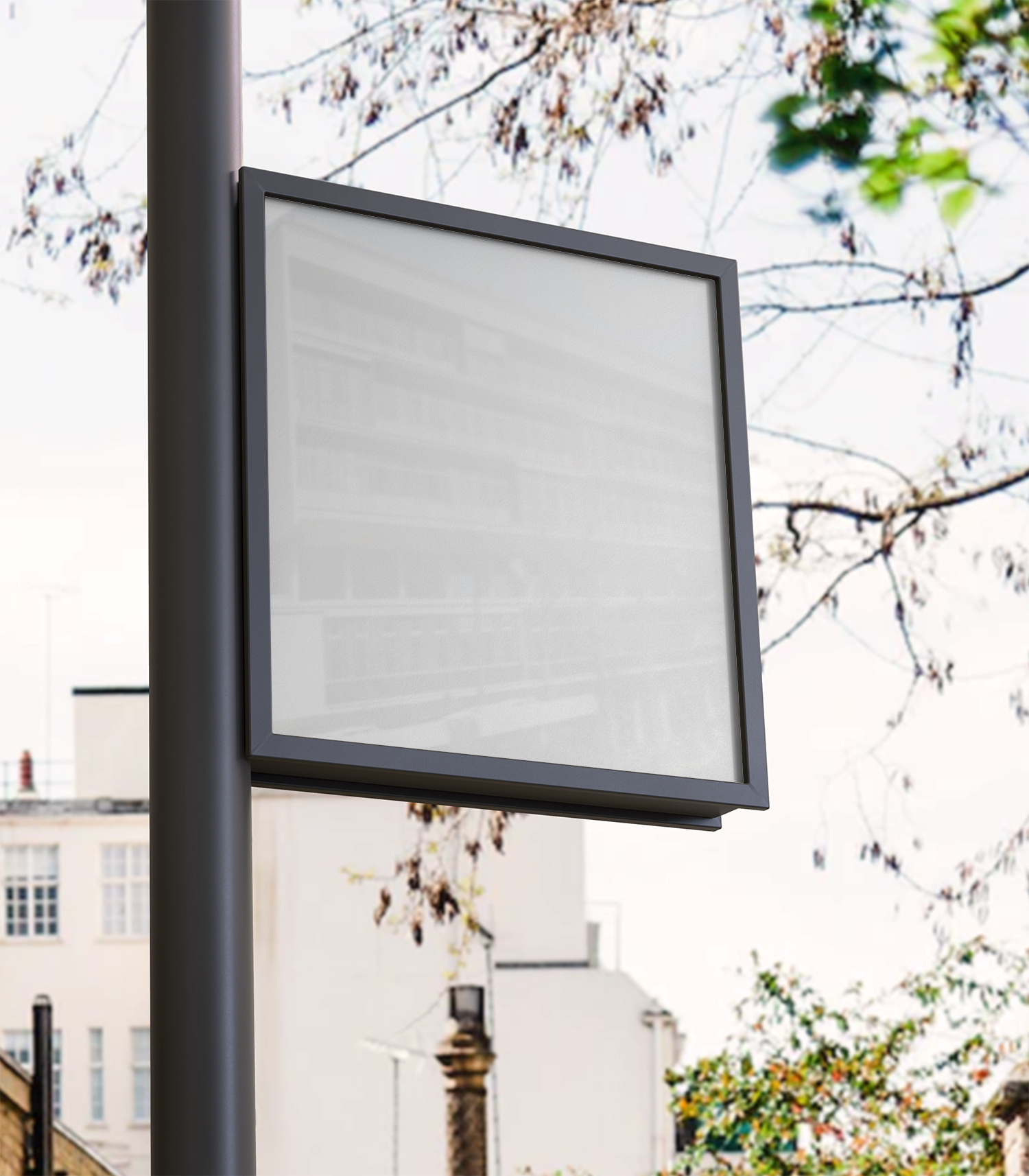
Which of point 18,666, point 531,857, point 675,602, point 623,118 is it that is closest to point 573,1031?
point 531,857

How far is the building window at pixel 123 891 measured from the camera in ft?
48.2

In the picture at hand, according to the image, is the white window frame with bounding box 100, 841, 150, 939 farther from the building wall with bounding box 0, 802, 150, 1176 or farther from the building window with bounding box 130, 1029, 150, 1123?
the building window with bounding box 130, 1029, 150, 1123

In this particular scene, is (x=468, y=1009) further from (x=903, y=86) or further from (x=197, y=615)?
(x=197, y=615)

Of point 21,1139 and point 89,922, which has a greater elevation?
point 89,922

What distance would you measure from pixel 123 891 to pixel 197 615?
47.8ft

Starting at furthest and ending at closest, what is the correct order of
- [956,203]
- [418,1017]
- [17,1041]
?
[17,1041], [418,1017], [956,203]

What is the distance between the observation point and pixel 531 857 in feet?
41.5

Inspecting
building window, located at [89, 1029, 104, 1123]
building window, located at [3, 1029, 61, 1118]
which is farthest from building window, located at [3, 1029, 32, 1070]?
building window, located at [89, 1029, 104, 1123]

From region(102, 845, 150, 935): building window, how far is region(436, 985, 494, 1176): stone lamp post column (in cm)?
592

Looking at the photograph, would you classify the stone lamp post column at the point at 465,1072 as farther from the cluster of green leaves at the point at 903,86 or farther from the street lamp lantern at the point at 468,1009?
the cluster of green leaves at the point at 903,86

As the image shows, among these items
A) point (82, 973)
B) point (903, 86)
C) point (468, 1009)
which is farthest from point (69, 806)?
point (903, 86)

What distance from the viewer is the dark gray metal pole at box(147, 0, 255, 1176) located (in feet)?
2.30

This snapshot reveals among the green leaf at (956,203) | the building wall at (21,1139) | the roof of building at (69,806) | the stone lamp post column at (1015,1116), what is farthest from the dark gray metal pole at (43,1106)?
the green leaf at (956,203)

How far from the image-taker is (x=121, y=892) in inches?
582
